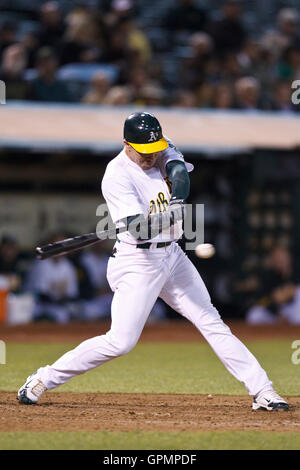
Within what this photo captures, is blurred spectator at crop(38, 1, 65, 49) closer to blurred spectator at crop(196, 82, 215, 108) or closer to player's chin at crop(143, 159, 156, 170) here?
blurred spectator at crop(196, 82, 215, 108)

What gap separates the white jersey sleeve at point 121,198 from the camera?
5012mm

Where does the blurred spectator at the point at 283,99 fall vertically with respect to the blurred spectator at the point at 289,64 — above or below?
below

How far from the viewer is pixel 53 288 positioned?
1195 centimetres

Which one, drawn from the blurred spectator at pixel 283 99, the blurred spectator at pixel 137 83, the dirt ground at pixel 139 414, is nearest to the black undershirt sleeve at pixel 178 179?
the dirt ground at pixel 139 414

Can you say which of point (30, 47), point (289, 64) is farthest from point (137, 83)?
point (289, 64)

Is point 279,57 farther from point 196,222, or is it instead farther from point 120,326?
point 120,326

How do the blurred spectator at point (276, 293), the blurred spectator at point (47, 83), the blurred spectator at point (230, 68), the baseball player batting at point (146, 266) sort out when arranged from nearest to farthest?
the baseball player batting at point (146, 266), the blurred spectator at point (47, 83), the blurred spectator at point (276, 293), the blurred spectator at point (230, 68)

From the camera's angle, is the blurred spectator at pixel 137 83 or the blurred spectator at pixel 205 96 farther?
the blurred spectator at pixel 205 96

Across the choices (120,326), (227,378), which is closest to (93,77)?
(227,378)

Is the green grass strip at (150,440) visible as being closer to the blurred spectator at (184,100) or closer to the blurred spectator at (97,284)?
the blurred spectator at (97,284)

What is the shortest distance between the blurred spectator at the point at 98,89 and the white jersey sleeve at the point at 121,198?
6610mm

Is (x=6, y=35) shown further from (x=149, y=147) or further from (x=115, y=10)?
(x=149, y=147)

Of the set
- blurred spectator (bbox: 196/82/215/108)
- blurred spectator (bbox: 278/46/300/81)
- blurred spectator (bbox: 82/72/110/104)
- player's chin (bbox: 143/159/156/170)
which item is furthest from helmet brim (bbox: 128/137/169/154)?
blurred spectator (bbox: 278/46/300/81)

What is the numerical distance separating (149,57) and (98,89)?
5.68 ft
